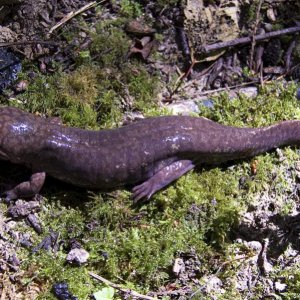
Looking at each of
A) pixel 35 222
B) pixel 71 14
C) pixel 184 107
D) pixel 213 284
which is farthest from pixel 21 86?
pixel 213 284

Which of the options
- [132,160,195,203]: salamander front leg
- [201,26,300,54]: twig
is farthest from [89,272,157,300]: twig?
[201,26,300,54]: twig

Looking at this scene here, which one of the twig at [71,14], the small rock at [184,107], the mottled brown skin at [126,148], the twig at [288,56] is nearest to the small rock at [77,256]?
the mottled brown skin at [126,148]

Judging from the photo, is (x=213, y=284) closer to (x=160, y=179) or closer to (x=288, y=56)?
(x=160, y=179)

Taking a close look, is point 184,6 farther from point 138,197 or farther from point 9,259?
point 9,259

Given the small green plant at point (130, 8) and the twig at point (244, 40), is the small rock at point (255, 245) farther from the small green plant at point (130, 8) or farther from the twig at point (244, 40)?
the small green plant at point (130, 8)

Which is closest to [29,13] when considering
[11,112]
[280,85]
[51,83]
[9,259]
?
[51,83]
